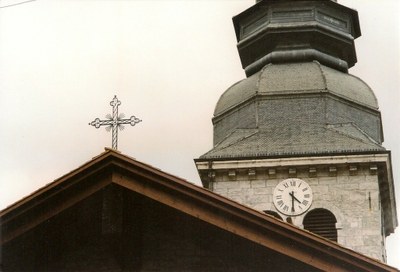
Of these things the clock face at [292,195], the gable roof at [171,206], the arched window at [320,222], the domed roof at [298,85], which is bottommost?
the gable roof at [171,206]

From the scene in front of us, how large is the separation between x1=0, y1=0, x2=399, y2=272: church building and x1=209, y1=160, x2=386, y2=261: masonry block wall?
0.10 ft

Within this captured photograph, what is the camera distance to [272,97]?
3266 cm

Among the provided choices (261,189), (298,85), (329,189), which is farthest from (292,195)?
(298,85)

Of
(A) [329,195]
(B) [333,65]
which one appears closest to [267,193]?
(A) [329,195]

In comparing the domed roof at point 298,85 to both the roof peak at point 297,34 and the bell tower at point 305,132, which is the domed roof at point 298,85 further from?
the roof peak at point 297,34

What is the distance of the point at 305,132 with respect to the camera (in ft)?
103

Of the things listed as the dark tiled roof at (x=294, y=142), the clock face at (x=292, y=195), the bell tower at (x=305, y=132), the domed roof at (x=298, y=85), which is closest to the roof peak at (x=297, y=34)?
the bell tower at (x=305, y=132)

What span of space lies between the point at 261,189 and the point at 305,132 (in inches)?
93.8

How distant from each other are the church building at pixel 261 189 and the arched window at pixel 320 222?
30 millimetres

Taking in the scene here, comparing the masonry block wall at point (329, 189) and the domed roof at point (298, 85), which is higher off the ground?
the domed roof at point (298, 85)

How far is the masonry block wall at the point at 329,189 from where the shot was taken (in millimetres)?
29469

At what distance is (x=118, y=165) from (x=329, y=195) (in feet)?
48.9

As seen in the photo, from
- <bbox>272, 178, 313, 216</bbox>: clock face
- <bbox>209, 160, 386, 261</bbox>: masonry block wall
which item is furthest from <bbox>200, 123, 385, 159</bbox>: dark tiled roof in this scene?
<bbox>272, 178, 313, 216</bbox>: clock face

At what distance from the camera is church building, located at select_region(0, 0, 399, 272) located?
15398 millimetres
